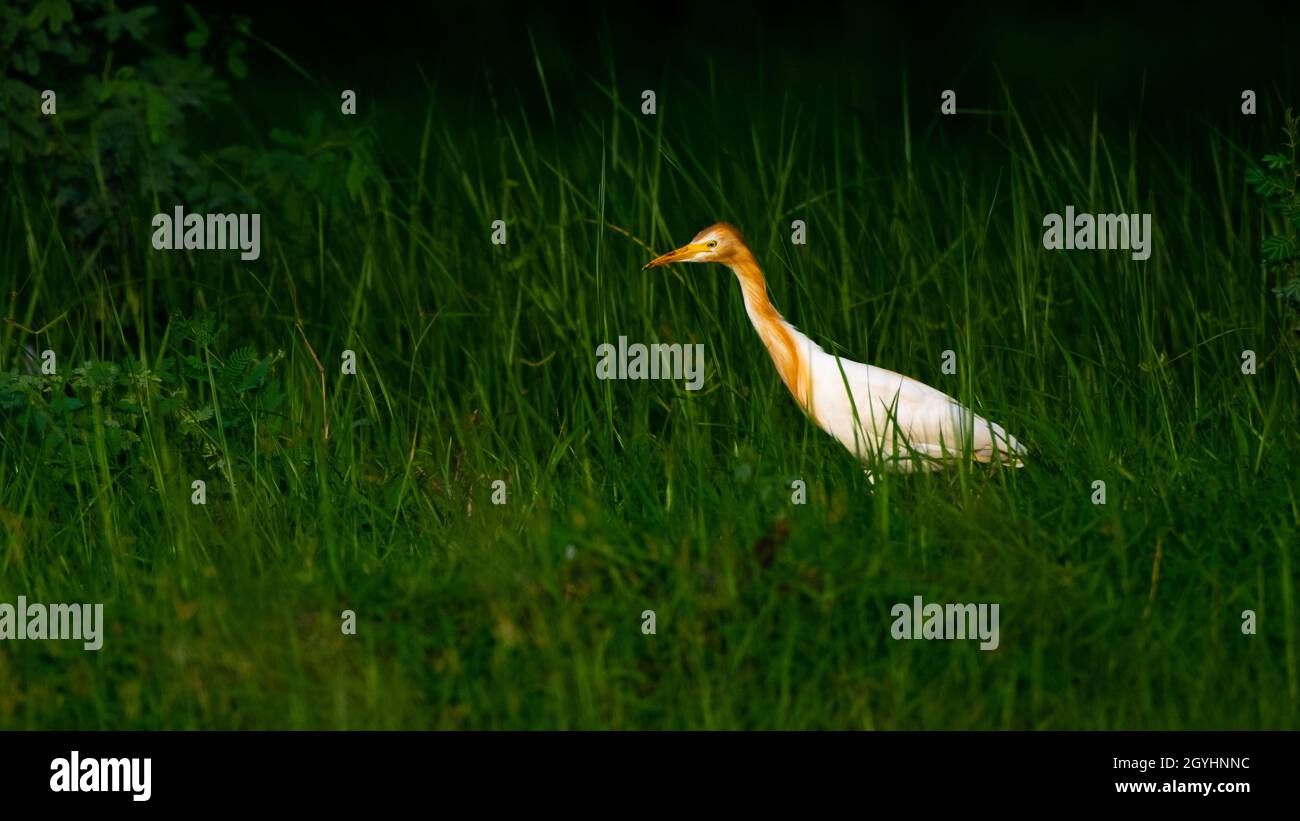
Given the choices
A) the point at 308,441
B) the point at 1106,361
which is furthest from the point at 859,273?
the point at 308,441

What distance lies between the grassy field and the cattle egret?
113 mm

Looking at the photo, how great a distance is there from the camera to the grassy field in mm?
4309

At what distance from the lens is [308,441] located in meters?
5.82

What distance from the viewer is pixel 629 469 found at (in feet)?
18.1

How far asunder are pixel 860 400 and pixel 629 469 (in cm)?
76

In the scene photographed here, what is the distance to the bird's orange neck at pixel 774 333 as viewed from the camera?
570cm

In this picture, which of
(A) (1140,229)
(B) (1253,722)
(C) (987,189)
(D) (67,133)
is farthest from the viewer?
(C) (987,189)

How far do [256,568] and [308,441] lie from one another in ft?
3.02

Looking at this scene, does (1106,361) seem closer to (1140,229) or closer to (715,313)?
(1140,229)

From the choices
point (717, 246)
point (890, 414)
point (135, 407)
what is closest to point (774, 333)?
point (717, 246)

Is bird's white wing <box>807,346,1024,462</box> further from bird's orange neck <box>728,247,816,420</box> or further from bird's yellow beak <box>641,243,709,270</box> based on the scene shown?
bird's yellow beak <box>641,243,709,270</box>

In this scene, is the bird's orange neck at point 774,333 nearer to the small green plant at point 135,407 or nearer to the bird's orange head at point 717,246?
the bird's orange head at point 717,246

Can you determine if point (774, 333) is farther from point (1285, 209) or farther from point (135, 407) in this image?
point (135, 407)

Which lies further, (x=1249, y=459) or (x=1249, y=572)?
(x=1249, y=459)
